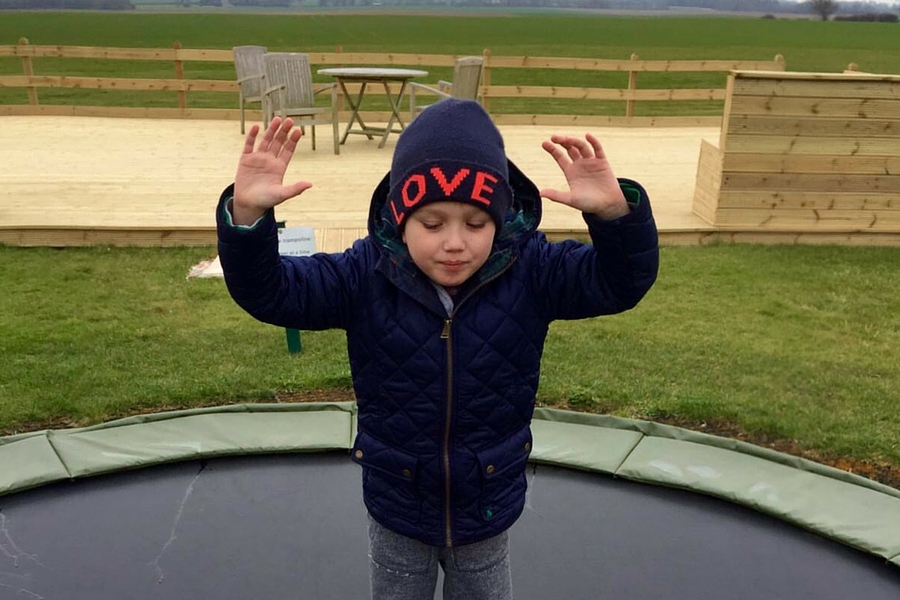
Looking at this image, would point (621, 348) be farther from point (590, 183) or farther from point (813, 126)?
point (590, 183)

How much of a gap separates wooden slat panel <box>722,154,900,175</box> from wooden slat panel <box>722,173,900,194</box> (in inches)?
1.2

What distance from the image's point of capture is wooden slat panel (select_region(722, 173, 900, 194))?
4.98m

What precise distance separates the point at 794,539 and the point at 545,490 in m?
0.70

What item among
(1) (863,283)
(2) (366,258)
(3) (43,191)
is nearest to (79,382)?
(2) (366,258)

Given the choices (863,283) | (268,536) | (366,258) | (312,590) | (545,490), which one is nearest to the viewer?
(366,258)

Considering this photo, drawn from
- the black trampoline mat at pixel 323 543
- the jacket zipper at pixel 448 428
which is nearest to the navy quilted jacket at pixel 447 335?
the jacket zipper at pixel 448 428

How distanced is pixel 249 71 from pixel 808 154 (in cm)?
595

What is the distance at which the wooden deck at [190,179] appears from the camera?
5012 millimetres

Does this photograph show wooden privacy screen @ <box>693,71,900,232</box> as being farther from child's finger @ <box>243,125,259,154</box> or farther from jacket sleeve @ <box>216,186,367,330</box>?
child's finger @ <box>243,125,259,154</box>

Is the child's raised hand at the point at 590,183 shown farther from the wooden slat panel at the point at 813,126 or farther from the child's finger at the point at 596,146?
the wooden slat panel at the point at 813,126

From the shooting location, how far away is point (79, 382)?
10.8 feet

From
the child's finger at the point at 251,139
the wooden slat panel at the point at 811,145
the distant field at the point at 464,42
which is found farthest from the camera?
the distant field at the point at 464,42

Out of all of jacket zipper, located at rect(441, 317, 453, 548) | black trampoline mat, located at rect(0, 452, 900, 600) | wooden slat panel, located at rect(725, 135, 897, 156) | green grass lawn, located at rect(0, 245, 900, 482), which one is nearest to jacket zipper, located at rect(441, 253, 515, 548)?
jacket zipper, located at rect(441, 317, 453, 548)

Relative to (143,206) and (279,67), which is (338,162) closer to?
(279,67)
